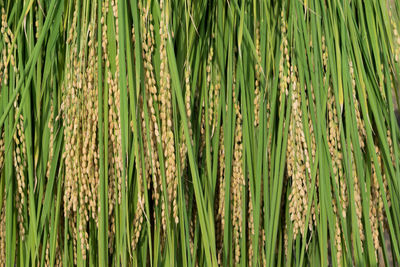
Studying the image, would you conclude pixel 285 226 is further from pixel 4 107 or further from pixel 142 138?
pixel 4 107

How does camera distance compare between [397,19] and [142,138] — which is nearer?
[142,138]

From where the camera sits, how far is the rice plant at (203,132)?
1092 mm

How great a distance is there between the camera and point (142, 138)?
3.62 ft

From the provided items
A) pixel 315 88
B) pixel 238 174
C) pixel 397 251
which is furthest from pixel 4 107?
pixel 397 251

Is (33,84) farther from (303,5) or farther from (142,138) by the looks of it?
(303,5)

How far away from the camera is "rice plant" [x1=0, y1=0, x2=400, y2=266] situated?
1.09 m

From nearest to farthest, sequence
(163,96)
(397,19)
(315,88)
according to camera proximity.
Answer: (163,96), (315,88), (397,19)

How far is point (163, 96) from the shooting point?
1040mm

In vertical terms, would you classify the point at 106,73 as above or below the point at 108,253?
above

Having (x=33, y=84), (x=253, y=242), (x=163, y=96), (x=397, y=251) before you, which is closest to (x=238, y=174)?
(x=253, y=242)

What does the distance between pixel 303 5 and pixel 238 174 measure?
393 millimetres

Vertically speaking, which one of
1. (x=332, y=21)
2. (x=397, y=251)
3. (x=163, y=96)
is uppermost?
(x=332, y=21)

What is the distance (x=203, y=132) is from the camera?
1198 millimetres

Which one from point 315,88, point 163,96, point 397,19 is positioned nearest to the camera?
point 163,96
